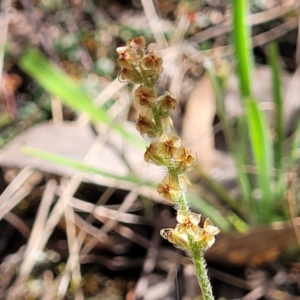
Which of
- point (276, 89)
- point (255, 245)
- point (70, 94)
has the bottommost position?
point (255, 245)

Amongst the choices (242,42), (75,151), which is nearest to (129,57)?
(242,42)

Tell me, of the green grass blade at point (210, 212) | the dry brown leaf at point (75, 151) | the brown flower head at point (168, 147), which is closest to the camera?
the brown flower head at point (168, 147)

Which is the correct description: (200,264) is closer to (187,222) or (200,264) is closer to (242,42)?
(187,222)

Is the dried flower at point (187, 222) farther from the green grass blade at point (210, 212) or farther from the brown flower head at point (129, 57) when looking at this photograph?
the green grass blade at point (210, 212)

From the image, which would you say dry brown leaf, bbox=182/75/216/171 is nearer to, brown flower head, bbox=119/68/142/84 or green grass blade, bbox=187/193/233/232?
green grass blade, bbox=187/193/233/232

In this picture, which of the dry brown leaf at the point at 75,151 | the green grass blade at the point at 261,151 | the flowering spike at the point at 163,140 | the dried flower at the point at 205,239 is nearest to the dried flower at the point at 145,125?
the flowering spike at the point at 163,140
